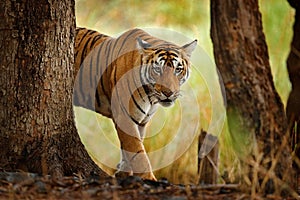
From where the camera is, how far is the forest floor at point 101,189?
167 inches

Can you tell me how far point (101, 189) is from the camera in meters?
4.36

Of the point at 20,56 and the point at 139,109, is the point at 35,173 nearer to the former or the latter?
the point at 20,56

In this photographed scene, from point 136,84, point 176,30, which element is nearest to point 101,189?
point 136,84

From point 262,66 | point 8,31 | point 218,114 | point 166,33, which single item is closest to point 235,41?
point 262,66

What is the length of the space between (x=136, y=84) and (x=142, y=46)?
0.30m

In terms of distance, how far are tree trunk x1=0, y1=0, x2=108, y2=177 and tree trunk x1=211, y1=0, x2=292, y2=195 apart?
111 cm

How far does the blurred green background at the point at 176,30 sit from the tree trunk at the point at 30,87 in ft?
4.86

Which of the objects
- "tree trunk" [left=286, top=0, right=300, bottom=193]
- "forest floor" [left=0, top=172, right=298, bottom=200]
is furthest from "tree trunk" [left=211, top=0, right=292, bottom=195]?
"tree trunk" [left=286, top=0, right=300, bottom=193]

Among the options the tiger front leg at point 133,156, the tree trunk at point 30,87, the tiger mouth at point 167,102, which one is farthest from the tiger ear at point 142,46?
the tree trunk at point 30,87

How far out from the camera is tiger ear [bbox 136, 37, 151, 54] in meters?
6.40

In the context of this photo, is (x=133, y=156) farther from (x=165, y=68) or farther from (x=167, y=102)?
(x=165, y=68)

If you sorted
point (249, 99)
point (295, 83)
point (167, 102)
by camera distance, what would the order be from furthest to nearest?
point (167, 102), point (295, 83), point (249, 99)

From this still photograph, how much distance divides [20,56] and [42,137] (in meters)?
0.50

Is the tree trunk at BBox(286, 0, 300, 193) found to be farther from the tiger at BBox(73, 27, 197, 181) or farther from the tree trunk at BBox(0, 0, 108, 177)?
the tree trunk at BBox(0, 0, 108, 177)
